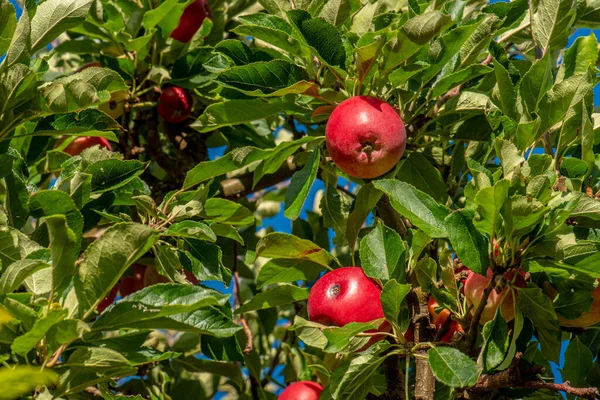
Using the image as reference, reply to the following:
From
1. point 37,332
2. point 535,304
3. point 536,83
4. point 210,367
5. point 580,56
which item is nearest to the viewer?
point 37,332

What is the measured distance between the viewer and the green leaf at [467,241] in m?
1.25

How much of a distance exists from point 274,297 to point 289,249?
0.11 metres

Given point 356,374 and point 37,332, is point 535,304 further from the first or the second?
point 37,332

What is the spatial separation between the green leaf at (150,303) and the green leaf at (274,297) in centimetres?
40

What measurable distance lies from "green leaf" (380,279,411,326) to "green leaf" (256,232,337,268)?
10.0 inches

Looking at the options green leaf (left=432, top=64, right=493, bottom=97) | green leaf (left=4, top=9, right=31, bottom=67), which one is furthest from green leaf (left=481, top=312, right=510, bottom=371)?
green leaf (left=4, top=9, right=31, bottom=67)

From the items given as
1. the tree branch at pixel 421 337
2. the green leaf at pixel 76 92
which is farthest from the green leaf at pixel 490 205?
the green leaf at pixel 76 92

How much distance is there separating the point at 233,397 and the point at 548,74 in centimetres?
151

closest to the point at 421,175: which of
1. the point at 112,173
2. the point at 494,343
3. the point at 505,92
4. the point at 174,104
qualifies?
the point at 505,92

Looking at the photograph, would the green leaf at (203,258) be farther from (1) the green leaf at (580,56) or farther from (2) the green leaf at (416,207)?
(1) the green leaf at (580,56)

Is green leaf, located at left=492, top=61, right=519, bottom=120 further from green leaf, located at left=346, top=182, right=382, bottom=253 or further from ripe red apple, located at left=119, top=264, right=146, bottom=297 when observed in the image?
ripe red apple, located at left=119, top=264, right=146, bottom=297

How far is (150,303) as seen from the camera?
42.9 inches

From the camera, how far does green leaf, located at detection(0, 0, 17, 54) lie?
1368mm

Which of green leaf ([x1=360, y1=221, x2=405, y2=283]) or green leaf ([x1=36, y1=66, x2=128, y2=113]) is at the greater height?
green leaf ([x1=36, y1=66, x2=128, y2=113])
